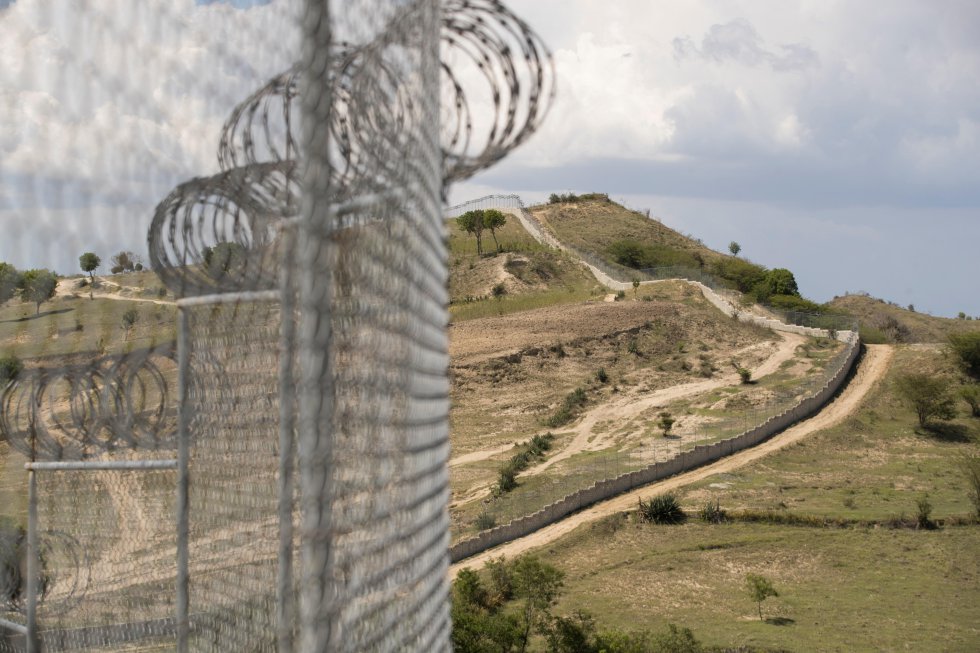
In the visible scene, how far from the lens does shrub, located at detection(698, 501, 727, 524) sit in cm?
2569

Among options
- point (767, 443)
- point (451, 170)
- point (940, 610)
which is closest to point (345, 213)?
point (451, 170)

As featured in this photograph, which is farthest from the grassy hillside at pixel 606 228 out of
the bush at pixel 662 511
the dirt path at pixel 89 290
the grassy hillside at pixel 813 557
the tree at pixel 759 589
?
the dirt path at pixel 89 290

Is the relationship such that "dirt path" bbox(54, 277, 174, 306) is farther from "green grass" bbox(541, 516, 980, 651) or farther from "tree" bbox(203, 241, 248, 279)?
"green grass" bbox(541, 516, 980, 651)

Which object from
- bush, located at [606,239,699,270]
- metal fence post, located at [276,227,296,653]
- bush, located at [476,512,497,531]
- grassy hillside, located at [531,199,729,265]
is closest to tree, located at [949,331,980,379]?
bush, located at [476,512,497,531]

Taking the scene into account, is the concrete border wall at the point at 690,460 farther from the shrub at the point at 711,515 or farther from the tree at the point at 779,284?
the tree at the point at 779,284

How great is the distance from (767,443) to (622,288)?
20.3 m

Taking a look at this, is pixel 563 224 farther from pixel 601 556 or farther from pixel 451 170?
pixel 451 170

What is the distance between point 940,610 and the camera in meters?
20.0

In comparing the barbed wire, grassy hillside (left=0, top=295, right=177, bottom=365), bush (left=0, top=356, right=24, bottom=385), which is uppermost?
grassy hillside (left=0, top=295, right=177, bottom=365)

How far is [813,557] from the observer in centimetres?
2352

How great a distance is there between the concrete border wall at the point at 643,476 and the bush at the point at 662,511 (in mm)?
1719

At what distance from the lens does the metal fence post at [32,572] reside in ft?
15.4

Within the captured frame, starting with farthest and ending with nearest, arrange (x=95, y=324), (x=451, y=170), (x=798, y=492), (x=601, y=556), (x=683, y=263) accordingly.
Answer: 1. (x=683, y=263)
2. (x=798, y=492)
3. (x=601, y=556)
4. (x=451, y=170)
5. (x=95, y=324)

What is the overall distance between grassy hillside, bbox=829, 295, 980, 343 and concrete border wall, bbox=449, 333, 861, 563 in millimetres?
11934
